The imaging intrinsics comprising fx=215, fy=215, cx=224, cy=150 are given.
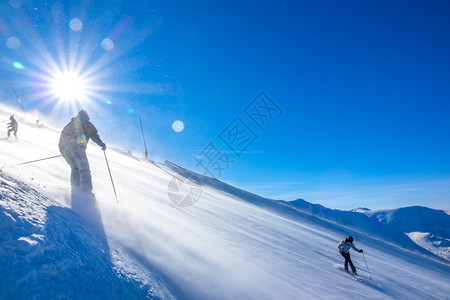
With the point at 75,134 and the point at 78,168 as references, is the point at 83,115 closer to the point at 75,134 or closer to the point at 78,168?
the point at 75,134

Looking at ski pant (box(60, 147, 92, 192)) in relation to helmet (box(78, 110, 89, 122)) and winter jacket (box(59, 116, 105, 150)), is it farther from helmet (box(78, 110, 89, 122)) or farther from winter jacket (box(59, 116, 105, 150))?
helmet (box(78, 110, 89, 122))

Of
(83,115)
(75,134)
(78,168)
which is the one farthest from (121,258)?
(83,115)

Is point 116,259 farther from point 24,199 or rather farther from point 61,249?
point 24,199

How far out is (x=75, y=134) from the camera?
6109 mm

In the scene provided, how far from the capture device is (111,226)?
3.91 m

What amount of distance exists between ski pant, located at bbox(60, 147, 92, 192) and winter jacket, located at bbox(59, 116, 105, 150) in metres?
0.13

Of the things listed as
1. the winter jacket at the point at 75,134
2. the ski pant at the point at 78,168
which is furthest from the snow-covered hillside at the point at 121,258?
the winter jacket at the point at 75,134

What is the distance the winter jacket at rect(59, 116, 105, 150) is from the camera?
6.00 meters

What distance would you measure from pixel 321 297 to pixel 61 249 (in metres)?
5.16

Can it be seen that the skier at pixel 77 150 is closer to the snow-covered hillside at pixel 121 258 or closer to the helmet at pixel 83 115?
the helmet at pixel 83 115

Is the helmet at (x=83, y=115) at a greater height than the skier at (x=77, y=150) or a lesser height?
greater

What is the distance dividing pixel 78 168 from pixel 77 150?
0.51 metres

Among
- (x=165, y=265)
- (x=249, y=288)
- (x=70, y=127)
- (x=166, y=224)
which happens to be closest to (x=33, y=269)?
(x=165, y=265)

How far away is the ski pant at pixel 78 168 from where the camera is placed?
5.77 metres
